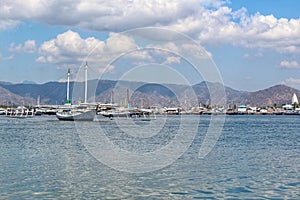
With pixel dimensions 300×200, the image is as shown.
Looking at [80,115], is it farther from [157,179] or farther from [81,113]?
[157,179]

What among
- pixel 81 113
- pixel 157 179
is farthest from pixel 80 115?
pixel 157 179

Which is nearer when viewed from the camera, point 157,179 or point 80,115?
point 157,179

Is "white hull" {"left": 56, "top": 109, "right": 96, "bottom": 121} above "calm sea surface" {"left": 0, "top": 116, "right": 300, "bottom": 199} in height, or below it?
above

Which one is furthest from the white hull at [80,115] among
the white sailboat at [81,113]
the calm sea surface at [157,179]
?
the calm sea surface at [157,179]

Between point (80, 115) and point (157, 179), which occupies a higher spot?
point (80, 115)

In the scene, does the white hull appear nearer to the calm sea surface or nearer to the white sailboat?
the white sailboat

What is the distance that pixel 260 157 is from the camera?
3419cm

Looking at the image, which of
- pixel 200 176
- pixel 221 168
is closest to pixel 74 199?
pixel 200 176

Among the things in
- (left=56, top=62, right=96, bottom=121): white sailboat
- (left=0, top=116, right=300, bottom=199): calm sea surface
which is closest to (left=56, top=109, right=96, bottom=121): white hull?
(left=56, top=62, right=96, bottom=121): white sailboat

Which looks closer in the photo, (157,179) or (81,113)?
(157,179)

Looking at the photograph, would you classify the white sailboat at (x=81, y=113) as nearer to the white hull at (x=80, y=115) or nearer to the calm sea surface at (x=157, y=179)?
the white hull at (x=80, y=115)

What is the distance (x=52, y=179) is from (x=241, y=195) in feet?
32.3

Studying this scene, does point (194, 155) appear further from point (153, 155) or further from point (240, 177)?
point (240, 177)

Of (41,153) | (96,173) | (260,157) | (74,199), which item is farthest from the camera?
(41,153)
